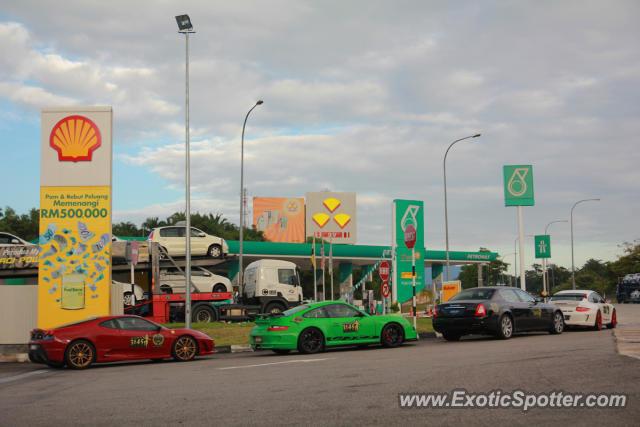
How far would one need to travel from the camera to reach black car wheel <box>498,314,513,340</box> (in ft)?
57.4

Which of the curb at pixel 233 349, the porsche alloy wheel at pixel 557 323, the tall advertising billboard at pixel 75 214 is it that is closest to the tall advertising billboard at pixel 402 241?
the porsche alloy wheel at pixel 557 323

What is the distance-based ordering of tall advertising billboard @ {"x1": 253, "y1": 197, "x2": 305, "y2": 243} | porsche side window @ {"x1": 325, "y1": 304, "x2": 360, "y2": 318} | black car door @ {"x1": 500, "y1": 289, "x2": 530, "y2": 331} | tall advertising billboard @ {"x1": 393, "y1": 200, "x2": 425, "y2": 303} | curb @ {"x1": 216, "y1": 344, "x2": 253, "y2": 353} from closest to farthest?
1. porsche side window @ {"x1": 325, "y1": 304, "x2": 360, "y2": 318}
2. black car door @ {"x1": 500, "y1": 289, "x2": 530, "y2": 331}
3. curb @ {"x1": 216, "y1": 344, "x2": 253, "y2": 353}
4. tall advertising billboard @ {"x1": 393, "y1": 200, "x2": 425, "y2": 303}
5. tall advertising billboard @ {"x1": 253, "y1": 197, "x2": 305, "y2": 243}

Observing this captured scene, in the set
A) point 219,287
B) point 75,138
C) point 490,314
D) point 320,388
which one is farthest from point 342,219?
point 320,388

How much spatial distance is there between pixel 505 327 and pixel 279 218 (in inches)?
2339

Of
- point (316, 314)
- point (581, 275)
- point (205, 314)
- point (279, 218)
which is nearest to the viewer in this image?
point (316, 314)

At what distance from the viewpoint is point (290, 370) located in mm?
11164

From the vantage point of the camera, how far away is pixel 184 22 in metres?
22.2

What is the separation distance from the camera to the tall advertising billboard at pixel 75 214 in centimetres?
1973

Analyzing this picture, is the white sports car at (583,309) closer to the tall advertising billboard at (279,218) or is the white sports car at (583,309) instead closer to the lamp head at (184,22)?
the lamp head at (184,22)

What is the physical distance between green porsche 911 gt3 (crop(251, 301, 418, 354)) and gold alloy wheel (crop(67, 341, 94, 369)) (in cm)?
385

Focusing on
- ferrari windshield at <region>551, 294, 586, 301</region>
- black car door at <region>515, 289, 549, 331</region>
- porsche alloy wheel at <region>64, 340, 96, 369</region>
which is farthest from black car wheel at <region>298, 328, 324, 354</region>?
ferrari windshield at <region>551, 294, 586, 301</region>

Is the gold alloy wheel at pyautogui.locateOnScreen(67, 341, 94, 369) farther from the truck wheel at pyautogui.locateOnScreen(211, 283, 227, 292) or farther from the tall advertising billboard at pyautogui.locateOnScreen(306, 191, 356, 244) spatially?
the tall advertising billboard at pyautogui.locateOnScreen(306, 191, 356, 244)

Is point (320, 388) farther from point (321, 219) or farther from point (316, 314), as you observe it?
point (321, 219)

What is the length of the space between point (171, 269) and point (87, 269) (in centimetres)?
695
